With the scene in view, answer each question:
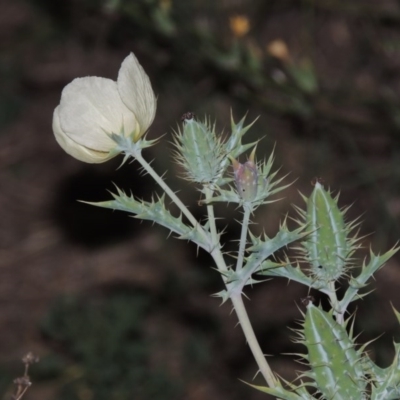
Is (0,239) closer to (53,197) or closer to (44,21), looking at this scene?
(53,197)

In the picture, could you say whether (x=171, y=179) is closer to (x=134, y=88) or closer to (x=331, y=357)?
(x=134, y=88)

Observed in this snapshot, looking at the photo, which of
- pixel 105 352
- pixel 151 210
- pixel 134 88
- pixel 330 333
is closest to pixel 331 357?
pixel 330 333

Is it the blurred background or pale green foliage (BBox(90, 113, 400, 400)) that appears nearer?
pale green foliage (BBox(90, 113, 400, 400))

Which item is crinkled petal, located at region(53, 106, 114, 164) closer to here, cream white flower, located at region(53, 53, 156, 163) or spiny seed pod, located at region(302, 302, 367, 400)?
cream white flower, located at region(53, 53, 156, 163)

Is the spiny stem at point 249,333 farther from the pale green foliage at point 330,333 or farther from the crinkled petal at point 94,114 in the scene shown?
the crinkled petal at point 94,114

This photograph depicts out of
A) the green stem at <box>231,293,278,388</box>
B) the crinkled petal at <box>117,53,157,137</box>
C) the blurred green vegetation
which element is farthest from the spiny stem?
the blurred green vegetation

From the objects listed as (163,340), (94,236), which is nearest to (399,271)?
(163,340)
